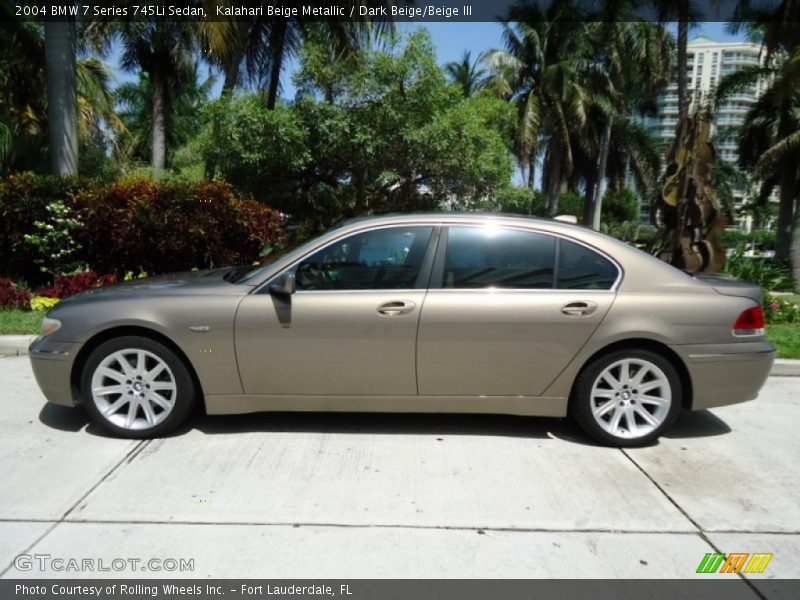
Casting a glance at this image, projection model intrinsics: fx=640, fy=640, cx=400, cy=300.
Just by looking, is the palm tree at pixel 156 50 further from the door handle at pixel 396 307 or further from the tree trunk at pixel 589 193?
the tree trunk at pixel 589 193

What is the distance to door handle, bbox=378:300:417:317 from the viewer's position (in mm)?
4113

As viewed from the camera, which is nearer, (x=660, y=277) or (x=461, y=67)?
(x=660, y=277)

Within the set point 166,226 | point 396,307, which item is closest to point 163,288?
point 396,307

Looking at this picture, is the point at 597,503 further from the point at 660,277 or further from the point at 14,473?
the point at 14,473

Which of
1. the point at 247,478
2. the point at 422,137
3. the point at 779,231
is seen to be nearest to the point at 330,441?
the point at 247,478

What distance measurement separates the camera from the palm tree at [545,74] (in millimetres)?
28219

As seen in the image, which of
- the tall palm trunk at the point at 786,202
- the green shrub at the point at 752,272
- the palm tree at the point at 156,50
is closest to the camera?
the green shrub at the point at 752,272

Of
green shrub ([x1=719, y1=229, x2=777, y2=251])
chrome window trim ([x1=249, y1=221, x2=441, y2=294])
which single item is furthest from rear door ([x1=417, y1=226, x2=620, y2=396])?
green shrub ([x1=719, y1=229, x2=777, y2=251])

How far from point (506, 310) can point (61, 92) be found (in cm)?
1000

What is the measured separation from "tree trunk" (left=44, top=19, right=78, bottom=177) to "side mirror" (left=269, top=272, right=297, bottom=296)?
833cm

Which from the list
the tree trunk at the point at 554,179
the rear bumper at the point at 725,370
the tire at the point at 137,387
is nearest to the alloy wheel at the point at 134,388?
the tire at the point at 137,387

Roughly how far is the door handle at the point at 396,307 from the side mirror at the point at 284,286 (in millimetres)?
577
